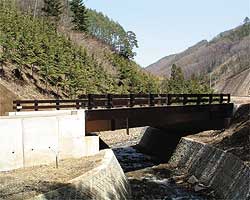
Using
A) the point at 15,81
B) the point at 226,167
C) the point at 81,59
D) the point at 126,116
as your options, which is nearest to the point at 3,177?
the point at 126,116

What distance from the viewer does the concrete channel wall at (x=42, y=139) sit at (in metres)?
19.1

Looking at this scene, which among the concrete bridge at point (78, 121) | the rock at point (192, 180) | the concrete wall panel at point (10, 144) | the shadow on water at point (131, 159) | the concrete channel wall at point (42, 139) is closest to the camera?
the concrete wall panel at point (10, 144)

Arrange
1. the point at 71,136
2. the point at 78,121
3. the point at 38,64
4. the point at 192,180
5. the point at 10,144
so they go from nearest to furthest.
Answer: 1. the point at 10,144
2. the point at 71,136
3. the point at 78,121
4. the point at 192,180
5. the point at 38,64

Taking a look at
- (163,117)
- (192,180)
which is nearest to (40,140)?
(192,180)

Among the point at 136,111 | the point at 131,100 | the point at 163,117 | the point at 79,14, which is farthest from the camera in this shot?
the point at 79,14

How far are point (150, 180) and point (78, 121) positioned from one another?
645cm

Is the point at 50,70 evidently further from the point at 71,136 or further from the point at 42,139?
the point at 42,139

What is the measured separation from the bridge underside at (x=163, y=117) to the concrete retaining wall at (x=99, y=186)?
3.19 meters

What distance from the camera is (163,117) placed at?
2838 cm

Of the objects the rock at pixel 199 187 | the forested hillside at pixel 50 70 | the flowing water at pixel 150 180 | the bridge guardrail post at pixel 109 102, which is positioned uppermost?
the forested hillside at pixel 50 70

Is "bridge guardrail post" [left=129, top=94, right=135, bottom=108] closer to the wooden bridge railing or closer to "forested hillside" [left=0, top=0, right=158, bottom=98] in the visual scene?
the wooden bridge railing

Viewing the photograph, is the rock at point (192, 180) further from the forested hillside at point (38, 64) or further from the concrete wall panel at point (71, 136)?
the forested hillside at point (38, 64)

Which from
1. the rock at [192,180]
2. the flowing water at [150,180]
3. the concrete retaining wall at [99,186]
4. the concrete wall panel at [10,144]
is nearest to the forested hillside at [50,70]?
the flowing water at [150,180]

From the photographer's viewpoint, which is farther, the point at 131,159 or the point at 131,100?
the point at 131,159
